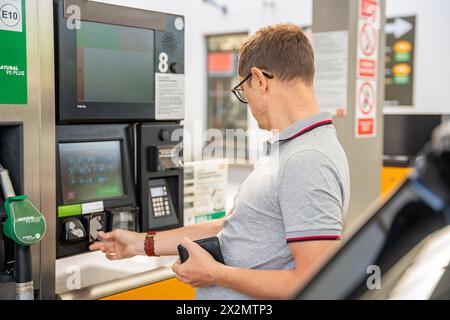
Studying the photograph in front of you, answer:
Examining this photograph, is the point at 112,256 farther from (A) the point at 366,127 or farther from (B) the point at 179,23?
(A) the point at 366,127

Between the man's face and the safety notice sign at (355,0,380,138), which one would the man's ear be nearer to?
the man's face

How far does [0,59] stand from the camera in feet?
5.41

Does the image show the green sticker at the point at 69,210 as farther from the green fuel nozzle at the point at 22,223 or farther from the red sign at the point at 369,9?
the red sign at the point at 369,9

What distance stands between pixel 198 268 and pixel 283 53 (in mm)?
633

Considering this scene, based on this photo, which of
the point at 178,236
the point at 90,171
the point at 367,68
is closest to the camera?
the point at 178,236

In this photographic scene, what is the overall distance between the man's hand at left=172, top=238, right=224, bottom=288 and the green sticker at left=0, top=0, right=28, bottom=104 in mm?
701

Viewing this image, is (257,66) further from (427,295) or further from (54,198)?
(427,295)

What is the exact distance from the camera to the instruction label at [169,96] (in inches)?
87.0

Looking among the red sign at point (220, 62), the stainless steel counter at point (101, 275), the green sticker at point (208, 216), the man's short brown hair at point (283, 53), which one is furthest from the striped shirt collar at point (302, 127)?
the red sign at point (220, 62)

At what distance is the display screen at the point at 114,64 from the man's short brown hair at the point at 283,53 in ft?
2.24

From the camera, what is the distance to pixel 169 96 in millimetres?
2250

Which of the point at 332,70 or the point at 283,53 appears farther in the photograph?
the point at 332,70

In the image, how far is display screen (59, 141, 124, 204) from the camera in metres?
1.93

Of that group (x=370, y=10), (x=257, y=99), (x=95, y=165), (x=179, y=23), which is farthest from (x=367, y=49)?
(x=95, y=165)
